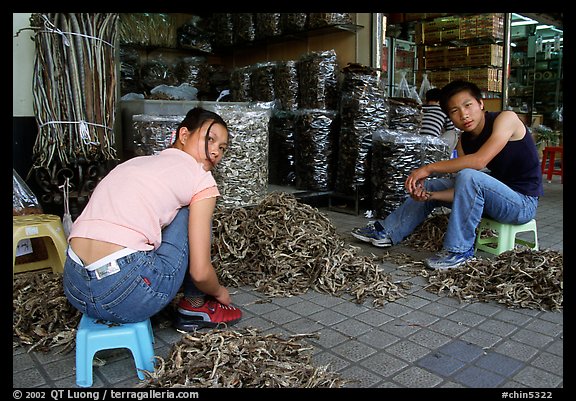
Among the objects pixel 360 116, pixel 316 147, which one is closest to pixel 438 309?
pixel 360 116

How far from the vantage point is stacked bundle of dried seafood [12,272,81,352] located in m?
2.33

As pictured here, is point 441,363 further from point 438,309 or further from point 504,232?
point 504,232

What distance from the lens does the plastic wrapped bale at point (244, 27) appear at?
686cm

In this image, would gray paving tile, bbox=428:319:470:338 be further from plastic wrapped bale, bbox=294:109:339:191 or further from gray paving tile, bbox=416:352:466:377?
plastic wrapped bale, bbox=294:109:339:191

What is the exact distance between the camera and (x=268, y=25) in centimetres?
654

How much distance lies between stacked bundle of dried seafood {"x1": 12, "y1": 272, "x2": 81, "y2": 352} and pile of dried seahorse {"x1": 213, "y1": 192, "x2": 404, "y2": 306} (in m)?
1.02

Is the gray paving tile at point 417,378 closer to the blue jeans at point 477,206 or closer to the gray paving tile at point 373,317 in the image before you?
the gray paving tile at point 373,317

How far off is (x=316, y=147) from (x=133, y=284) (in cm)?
385

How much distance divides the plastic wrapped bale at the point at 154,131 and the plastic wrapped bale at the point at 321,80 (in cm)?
198

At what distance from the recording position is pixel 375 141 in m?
4.98

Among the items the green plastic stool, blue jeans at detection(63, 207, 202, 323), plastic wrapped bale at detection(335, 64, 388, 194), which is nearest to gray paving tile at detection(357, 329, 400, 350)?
blue jeans at detection(63, 207, 202, 323)

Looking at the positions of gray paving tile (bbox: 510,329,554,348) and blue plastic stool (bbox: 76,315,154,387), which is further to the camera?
gray paving tile (bbox: 510,329,554,348)
